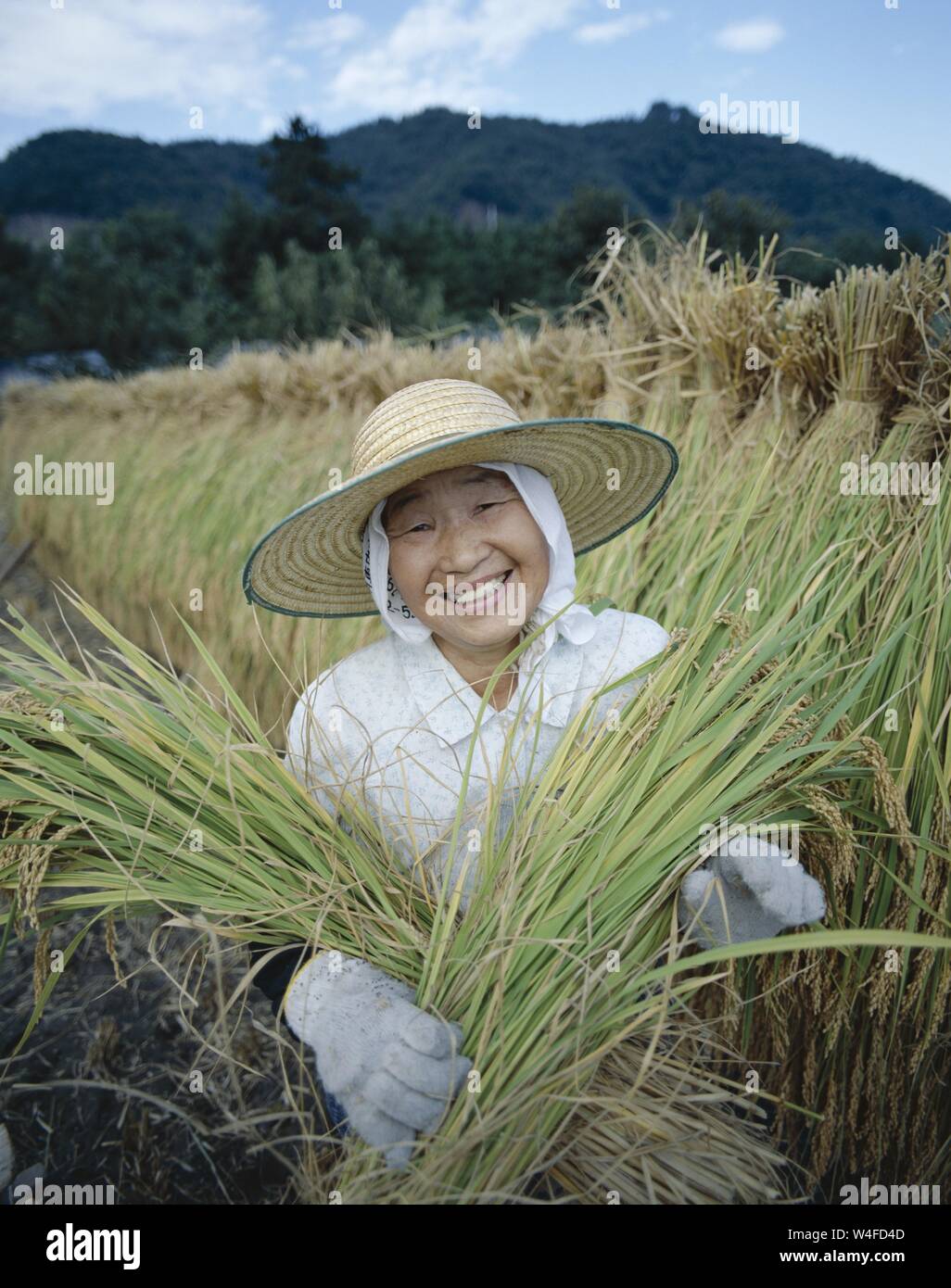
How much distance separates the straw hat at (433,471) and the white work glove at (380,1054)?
2.05 feet

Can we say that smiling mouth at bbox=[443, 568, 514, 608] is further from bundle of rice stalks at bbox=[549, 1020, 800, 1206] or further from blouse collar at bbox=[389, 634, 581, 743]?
bundle of rice stalks at bbox=[549, 1020, 800, 1206]

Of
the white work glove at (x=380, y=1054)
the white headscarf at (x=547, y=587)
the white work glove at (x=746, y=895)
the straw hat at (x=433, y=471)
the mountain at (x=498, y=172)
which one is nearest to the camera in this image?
the white work glove at (x=380, y=1054)

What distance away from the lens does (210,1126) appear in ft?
6.83

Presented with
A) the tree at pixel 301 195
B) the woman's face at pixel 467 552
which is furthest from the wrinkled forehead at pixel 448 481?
the tree at pixel 301 195

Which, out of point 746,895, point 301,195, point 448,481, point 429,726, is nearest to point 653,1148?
point 746,895

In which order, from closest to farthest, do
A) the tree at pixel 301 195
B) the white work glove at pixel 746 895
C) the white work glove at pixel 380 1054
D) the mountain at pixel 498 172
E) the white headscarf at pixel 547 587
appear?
the white work glove at pixel 380 1054 → the white work glove at pixel 746 895 → the white headscarf at pixel 547 587 → the tree at pixel 301 195 → the mountain at pixel 498 172

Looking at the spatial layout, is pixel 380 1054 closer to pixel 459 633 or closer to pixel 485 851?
pixel 485 851

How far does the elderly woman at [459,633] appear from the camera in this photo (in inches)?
44.4

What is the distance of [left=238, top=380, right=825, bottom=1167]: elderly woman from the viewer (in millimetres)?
1128

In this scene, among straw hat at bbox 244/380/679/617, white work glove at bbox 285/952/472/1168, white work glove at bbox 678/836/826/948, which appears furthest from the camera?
straw hat at bbox 244/380/679/617

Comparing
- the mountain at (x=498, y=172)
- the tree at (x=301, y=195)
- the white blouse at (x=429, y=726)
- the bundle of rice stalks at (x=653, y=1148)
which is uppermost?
the mountain at (x=498, y=172)

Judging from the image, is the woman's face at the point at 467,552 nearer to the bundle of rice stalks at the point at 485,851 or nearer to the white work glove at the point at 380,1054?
the bundle of rice stalks at the point at 485,851

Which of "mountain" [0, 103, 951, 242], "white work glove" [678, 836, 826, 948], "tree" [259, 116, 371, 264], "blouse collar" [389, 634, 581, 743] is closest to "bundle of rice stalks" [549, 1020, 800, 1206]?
"white work glove" [678, 836, 826, 948]

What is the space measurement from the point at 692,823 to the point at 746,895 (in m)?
0.12
